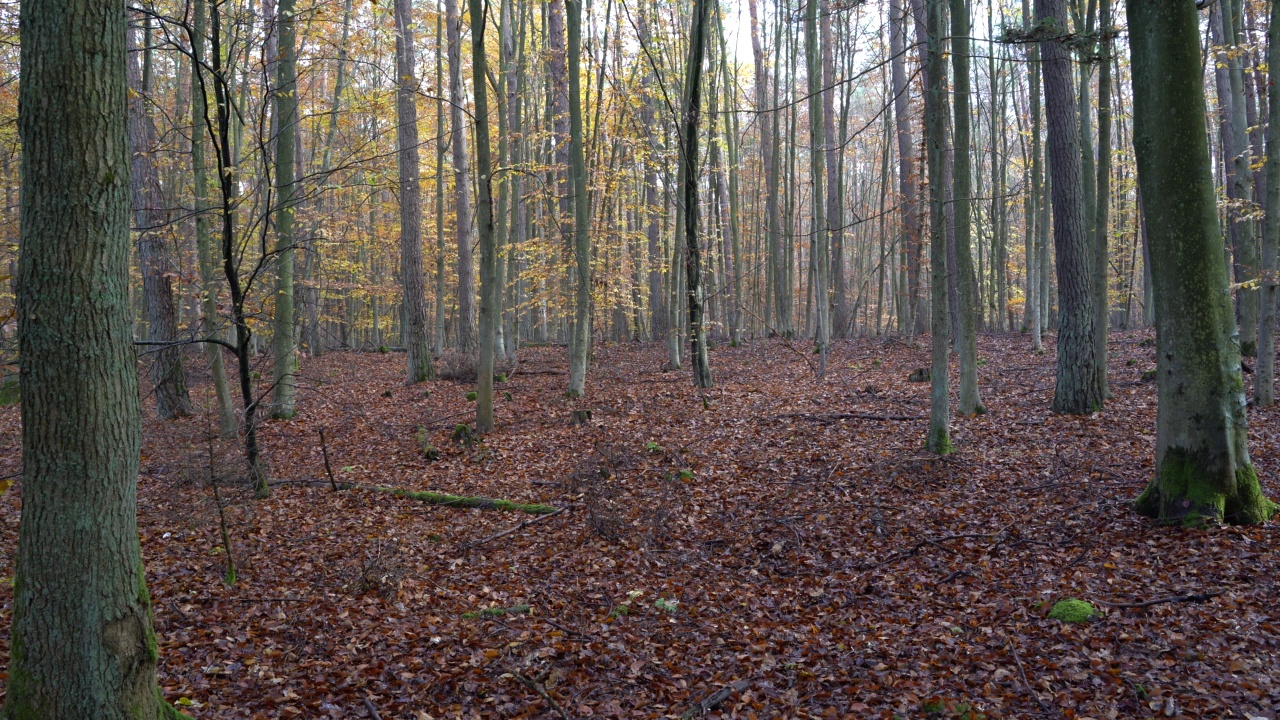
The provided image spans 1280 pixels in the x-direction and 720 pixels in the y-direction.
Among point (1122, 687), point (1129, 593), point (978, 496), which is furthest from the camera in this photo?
point (978, 496)

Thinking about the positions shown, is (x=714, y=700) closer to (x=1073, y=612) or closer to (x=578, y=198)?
(x=1073, y=612)

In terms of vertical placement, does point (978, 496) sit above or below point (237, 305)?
below

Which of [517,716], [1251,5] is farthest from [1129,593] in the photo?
[1251,5]

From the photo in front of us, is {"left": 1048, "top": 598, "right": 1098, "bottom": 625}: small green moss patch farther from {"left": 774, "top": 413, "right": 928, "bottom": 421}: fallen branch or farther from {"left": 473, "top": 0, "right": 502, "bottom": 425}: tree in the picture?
{"left": 473, "top": 0, "right": 502, "bottom": 425}: tree

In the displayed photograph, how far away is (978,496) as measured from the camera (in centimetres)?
702

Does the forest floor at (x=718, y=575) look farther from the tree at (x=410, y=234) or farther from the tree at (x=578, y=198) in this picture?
the tree at (x=410, y=234)

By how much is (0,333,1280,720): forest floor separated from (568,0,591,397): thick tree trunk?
232 cm

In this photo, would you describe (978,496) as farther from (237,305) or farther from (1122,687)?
(237,305)

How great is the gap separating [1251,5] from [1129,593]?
14628mm

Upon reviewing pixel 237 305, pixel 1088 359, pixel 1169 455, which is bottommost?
pixel 1169 455

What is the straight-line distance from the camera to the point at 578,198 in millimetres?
11867

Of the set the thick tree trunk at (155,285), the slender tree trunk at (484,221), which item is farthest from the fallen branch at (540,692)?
the thick tree trunk at (155,285)

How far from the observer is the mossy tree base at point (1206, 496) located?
5289 mm

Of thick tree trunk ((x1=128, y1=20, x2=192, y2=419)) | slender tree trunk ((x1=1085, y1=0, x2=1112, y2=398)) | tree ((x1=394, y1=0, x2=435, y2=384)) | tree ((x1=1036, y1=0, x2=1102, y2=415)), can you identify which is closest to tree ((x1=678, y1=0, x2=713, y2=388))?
tree ((x1=1036, y1=0, x2=1102, y2=415))
